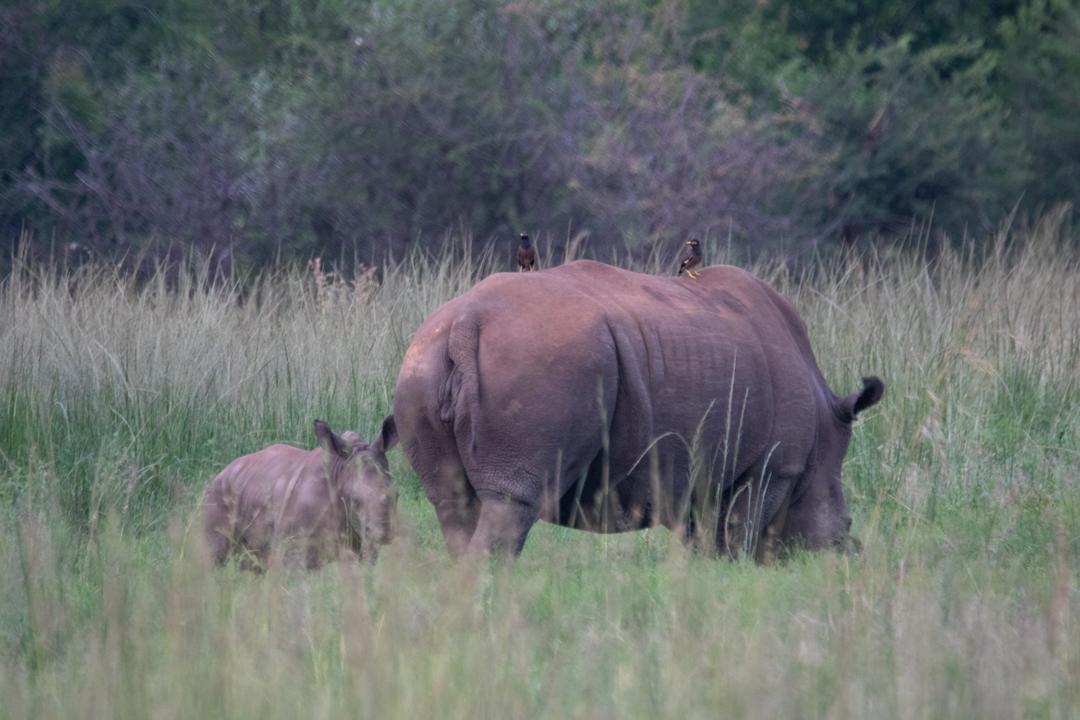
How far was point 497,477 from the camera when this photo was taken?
4789 mm

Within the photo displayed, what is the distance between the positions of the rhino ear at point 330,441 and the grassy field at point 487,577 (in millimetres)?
580

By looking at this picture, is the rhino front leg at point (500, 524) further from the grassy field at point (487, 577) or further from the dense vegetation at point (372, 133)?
the dense vegetation at point (372, 133)

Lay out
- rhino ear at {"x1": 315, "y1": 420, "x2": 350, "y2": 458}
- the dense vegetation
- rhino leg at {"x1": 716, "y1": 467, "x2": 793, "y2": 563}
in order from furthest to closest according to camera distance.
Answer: the dense vegetation < rhino ear at {"x1": 315, "y1": 420, "x2": 350, "y2": 458} < rhino leg at {"x1": 716, "y1": 467, "x2": 793, "y2": 563}

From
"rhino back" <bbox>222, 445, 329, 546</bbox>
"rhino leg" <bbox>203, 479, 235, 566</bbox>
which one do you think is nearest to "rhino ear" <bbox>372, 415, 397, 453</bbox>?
"rhino back" <bbox>222, 445, 329, 546</bbox>

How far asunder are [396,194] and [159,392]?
8.57 metres

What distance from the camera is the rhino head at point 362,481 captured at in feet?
19.3

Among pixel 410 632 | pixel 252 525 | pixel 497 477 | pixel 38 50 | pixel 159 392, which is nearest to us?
pixel 410 632

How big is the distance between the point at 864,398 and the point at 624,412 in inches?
52.9

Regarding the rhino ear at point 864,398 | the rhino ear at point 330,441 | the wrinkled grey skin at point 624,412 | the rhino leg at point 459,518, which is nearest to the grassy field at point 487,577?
the rhino leg at point 459,518

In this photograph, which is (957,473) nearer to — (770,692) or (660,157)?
(770,692)

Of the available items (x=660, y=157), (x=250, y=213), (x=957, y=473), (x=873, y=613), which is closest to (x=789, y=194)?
(x=660, y=157)

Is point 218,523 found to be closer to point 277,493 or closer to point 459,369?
point 277,493

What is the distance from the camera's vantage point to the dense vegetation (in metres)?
15.8

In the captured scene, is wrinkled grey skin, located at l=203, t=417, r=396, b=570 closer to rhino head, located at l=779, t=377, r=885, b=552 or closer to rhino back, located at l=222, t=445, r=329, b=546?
rhino back, located at l=222, t=445, r=329, b=546
